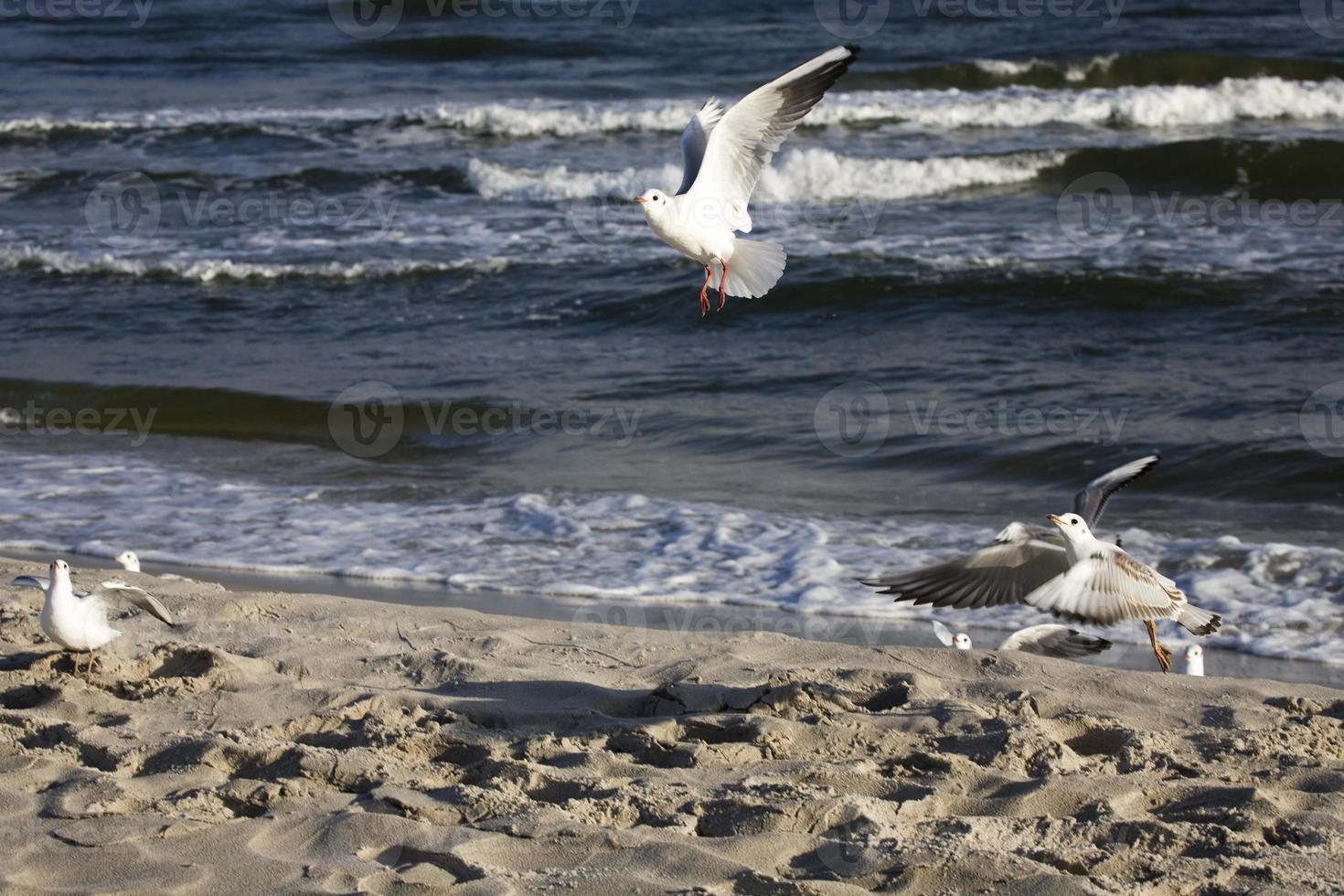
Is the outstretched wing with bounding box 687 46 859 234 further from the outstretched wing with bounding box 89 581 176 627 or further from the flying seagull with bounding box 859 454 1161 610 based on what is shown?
the outstretched wing with bounding box 89 581 176 627

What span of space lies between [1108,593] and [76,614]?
3.49m

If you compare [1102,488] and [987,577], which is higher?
[1102,488]

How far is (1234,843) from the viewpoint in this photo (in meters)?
3.89

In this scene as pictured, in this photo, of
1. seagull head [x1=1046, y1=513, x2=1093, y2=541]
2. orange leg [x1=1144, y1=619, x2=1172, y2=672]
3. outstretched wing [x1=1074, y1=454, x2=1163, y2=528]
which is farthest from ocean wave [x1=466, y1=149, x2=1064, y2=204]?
seagull head [x1=1046, y1=513, x2=1093, y2=541]

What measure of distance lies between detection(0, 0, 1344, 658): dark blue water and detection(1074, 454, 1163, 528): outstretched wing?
4.61 ft

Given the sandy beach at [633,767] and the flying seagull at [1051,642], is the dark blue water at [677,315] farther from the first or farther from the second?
the sandy beach at [633,767]

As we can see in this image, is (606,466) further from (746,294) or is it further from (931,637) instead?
(931,637)

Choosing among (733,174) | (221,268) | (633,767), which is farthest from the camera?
(221,268)

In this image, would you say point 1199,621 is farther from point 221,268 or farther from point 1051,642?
point 221,268

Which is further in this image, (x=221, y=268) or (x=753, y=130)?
(x=221, y=268)

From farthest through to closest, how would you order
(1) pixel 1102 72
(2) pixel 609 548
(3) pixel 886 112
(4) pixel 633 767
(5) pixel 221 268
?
(1) pixel 1102 72
(3) pixel 886 112
(5) pixel 221 268
(2) pixel 609 548
(4) pixel 633 767

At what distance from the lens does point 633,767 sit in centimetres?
443

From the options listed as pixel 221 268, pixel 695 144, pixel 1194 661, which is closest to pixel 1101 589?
pixel 1194 661

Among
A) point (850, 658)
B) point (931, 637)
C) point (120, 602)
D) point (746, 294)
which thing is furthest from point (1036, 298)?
point (120, 602)
